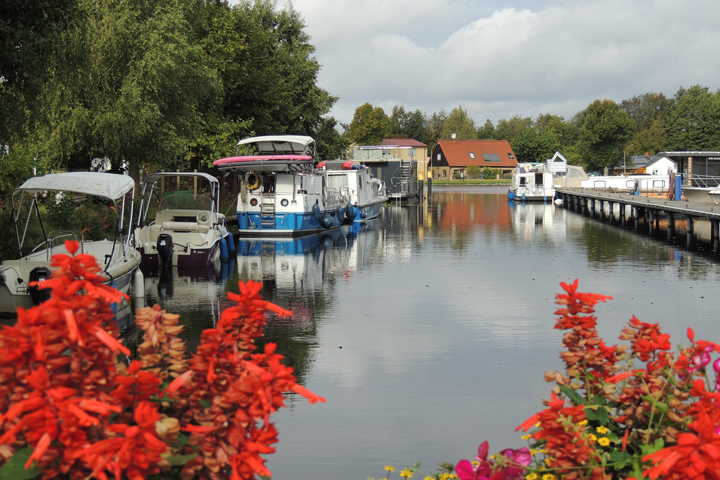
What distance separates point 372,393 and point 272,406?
5707 mm

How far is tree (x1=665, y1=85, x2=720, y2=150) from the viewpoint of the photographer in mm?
117938

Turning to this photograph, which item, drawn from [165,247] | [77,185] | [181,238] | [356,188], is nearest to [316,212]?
[356,188]

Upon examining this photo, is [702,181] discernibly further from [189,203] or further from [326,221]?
[189,203]

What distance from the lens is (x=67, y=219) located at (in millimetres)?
20234

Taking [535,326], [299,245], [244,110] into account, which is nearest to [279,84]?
[244,110]

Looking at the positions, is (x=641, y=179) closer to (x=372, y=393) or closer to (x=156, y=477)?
(x=372, y=393)

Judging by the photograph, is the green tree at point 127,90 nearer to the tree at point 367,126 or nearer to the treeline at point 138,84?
the treeline at point 138,84

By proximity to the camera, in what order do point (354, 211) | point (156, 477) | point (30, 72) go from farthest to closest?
point (354, 211), point (30, 72), point (156, 477)

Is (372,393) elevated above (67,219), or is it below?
below

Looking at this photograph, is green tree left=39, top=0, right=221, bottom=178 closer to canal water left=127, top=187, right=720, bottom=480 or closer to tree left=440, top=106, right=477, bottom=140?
canal water left=127, top=187, right=720, bottom=480

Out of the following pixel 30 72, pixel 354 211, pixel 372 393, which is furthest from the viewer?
A: pixel 354 211

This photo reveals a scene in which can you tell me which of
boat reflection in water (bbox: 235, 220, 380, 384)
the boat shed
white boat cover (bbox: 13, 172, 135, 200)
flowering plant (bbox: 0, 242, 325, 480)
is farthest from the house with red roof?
flowering plant (bbox: 0, 242, 325, 480)

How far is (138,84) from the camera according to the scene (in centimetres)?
2550

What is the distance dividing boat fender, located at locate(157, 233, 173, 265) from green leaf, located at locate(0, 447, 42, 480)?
16.7 metres
